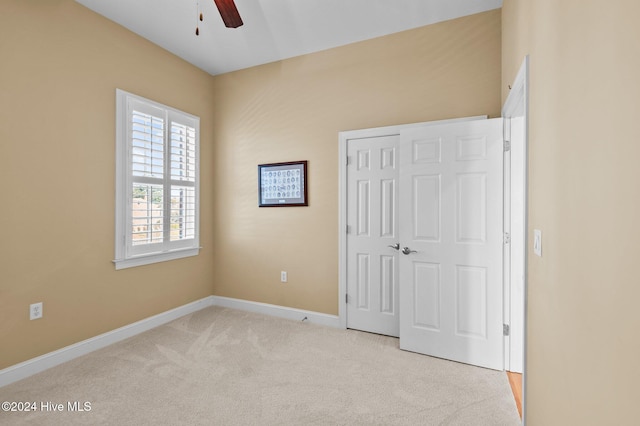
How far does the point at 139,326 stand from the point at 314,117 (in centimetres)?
290

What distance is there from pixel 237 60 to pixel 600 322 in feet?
13.1

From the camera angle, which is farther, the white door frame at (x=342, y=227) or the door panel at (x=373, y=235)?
the white door frame at (x=342, y=227)

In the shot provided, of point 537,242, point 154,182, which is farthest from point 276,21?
Result: point 537,242

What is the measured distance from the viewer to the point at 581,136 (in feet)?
3.43

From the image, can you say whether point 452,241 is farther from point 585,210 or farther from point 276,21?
point 276,21

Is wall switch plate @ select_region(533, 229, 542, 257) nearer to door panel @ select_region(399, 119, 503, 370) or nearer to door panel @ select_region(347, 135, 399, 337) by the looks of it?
door panel @ select_region(399, 119, 503, 370)

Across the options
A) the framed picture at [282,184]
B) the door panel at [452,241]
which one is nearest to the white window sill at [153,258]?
the framed picture at [282,184]

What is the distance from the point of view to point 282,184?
3.75m

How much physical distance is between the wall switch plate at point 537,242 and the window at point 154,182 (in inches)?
132

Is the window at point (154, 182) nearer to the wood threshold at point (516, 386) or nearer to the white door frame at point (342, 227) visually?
the white door frame at point (342, 227)

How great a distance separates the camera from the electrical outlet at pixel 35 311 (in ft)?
8.03

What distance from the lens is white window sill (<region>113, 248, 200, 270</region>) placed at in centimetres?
309

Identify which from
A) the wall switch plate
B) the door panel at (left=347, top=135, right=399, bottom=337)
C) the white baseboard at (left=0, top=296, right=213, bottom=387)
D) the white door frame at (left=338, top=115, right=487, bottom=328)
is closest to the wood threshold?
the door panel at (left=347, top=135, right=399, bottom=337)

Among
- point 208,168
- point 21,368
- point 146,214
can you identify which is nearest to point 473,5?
point 208,168
